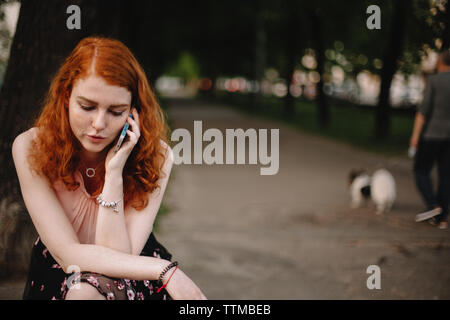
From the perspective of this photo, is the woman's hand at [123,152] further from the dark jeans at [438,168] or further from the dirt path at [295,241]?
the dark jeans at [438,168]

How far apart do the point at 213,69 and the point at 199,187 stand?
37587mm

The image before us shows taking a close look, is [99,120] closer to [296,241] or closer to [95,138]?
[95,138]

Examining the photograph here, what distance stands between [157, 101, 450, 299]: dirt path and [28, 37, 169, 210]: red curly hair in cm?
201

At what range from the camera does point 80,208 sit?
238cm

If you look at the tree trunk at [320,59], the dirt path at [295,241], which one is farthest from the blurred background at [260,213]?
the tree trunk at [320,59]

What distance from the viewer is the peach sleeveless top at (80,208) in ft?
7.68

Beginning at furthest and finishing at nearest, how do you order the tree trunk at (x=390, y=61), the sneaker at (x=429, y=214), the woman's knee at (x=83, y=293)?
the tree trunk at (x=390, y=61), the sneaker at (x=429, y=214), the woman's knee at (x=83, y=293)

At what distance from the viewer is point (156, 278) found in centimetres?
212

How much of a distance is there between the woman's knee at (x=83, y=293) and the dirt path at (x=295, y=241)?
200 cm

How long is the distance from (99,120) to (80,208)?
48 centimetres

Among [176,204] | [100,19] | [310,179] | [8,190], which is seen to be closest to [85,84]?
[8,190]

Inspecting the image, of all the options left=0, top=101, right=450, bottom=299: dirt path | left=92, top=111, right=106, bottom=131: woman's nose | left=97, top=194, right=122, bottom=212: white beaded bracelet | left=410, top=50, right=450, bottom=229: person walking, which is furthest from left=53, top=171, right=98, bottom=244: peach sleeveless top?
left=410, top=50, right=450, bottom=229: person walking

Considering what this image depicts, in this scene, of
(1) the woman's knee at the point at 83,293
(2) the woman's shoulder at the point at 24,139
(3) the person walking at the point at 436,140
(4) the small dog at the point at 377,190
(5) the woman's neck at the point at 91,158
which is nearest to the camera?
(1) the woman's knee at the point at 83,293

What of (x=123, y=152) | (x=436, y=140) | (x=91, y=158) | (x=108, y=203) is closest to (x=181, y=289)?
(x=108, y=203)
